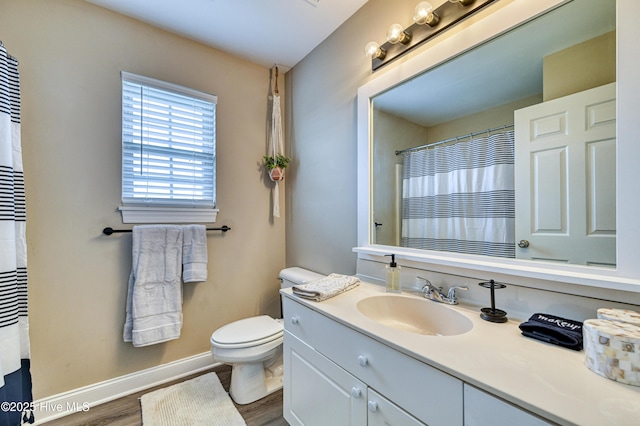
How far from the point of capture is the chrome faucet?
110 cm

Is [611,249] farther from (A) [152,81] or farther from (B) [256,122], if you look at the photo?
(A) [152,81]

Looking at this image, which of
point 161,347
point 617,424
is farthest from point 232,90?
point 617,424

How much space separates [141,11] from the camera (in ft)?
5.50

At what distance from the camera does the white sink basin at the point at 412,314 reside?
3.46 ft

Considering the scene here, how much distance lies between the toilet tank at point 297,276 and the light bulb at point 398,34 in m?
1.52

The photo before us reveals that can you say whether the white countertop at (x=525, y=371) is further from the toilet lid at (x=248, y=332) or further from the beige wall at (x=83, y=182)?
the beige wall at (x=83, y=182)

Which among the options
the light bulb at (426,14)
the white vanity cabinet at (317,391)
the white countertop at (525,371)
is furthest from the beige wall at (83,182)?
the light bulb at (426,14)

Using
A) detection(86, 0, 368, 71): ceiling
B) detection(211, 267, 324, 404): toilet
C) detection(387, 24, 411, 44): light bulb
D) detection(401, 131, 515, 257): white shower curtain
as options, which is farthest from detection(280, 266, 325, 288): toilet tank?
detection(86, 0, 368, 71): ceiling

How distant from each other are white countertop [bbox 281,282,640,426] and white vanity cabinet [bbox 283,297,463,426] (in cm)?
4

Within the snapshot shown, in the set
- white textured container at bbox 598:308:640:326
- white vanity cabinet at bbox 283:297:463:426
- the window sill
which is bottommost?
white vanity cabinet at bbox 283:297:463:426

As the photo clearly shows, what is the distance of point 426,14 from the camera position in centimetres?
121

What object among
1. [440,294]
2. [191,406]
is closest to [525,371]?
[440,294]

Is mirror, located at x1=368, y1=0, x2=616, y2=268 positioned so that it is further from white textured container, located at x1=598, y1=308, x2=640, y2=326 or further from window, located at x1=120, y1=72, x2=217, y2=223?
window, located at x1=120, y1=72, x2=217, y2=223

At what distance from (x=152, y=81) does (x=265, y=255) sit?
5.05 ft
